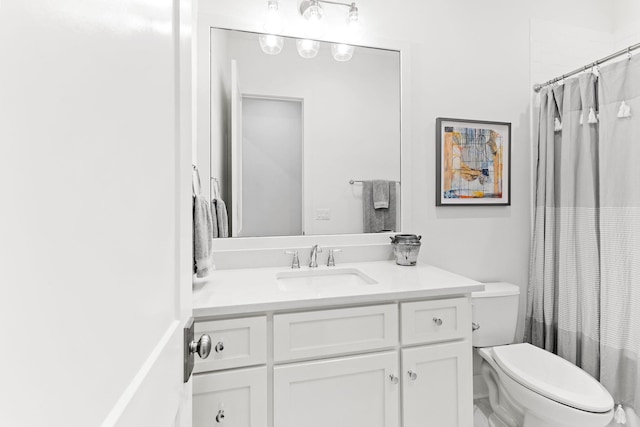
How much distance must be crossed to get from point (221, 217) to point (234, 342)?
2.24ft

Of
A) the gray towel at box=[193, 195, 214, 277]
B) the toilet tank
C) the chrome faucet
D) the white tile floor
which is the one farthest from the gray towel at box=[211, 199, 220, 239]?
the white tile floor

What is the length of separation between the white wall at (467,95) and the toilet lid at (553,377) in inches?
17.5

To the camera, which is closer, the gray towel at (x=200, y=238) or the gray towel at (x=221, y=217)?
the gray towel at (x=200, y=238)

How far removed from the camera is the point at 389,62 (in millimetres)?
1752

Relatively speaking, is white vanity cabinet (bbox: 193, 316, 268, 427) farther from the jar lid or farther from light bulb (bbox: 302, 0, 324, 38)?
light bulb (bbox: 302, 0, 324, 38)

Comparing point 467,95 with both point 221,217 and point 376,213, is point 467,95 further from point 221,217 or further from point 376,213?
point 221,217

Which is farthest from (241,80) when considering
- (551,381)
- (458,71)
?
(551,381)

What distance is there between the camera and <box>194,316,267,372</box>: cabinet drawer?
39.8 inches

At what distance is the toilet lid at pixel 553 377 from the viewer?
121cm

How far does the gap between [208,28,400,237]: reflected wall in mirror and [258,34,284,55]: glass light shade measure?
0.07ft

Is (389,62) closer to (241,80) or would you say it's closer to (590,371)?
(241,80)

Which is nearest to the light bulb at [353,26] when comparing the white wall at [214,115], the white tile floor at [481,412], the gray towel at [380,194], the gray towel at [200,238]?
the white wall at [214,115]

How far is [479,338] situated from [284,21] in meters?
1.94

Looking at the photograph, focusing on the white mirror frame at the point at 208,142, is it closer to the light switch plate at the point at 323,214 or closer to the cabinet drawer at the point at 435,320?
the light switch plate at the point at 323,214
